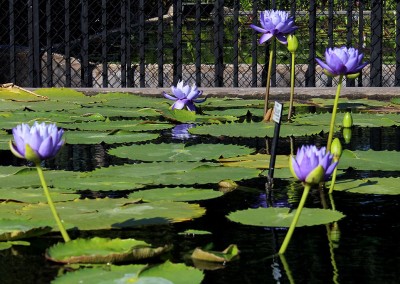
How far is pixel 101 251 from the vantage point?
1.87m

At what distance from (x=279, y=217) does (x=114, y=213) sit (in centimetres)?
39

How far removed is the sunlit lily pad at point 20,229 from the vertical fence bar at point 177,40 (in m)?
5.12

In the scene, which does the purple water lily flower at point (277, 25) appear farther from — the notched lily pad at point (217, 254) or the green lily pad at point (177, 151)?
the notched lily pad at point (217, 254)

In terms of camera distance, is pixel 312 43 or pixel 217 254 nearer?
pixel 217 254

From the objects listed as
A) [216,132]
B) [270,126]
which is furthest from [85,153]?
[270,126]

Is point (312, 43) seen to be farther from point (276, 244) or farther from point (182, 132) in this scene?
point (276, 244)

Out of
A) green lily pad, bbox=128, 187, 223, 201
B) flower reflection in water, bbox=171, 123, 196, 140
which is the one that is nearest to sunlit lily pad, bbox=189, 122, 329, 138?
flower reflection in water, bbox=171, 123, 196, 140

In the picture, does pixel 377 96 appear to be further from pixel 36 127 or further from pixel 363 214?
pixel 36 127

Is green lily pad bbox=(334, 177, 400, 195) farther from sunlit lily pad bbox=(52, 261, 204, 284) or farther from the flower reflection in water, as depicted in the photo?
the flower reflection in water

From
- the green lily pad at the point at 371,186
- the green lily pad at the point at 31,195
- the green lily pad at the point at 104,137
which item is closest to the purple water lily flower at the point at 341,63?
the green lily pad at the point at 371,186

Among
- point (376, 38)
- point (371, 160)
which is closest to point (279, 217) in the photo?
point (371, 160)

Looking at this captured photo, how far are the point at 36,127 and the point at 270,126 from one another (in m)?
2.40

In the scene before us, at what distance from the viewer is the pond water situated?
1.79 metres

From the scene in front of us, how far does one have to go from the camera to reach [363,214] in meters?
2.39
